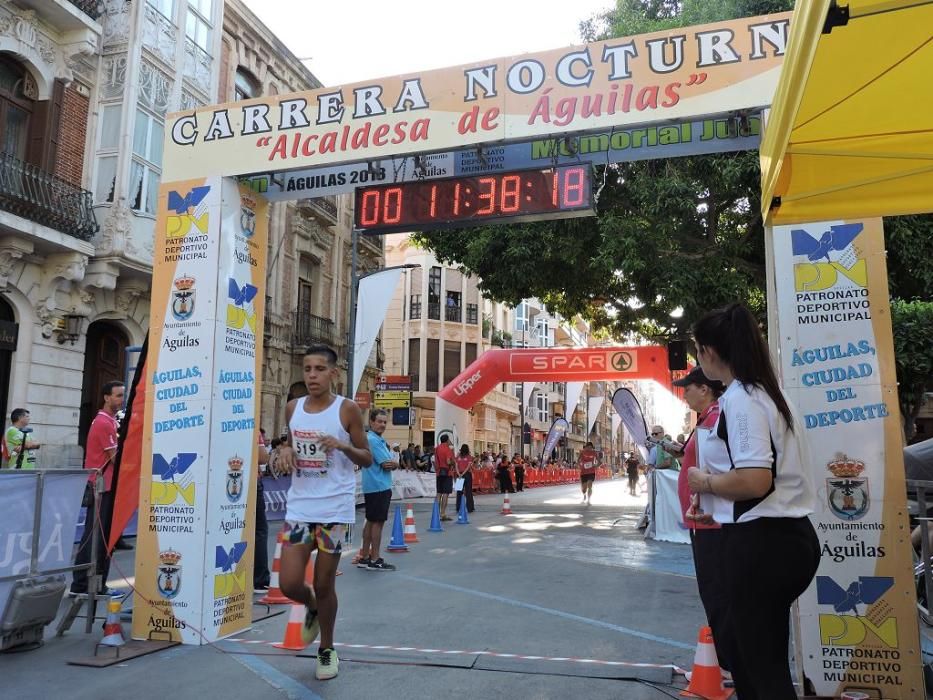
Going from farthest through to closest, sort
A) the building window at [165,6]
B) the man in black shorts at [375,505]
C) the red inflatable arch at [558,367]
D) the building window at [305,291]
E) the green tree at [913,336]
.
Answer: the building window at [305,291], the red inflatable arch at [558,367], the building window at [165,6], the green tree at [913,336], the man in black shorts at [375,505]

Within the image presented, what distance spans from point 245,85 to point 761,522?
2430cm

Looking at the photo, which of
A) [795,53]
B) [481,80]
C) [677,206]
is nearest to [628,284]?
[677,206]

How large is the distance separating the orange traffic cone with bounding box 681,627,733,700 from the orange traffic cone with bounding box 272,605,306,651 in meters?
2.59

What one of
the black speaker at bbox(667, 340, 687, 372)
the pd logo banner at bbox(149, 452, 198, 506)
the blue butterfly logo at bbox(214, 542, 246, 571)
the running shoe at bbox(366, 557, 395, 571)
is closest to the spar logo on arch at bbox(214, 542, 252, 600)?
the blue butterfly logo at bbox(214, 542, 246, 571)

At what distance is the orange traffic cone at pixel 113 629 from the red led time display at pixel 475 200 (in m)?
3.29

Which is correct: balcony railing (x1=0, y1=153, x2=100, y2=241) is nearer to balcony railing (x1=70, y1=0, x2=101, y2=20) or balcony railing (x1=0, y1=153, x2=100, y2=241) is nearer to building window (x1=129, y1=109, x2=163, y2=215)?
building window (x1=129, y1=109, x2=163, y2=215)

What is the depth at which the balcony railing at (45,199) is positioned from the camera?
46.5ft

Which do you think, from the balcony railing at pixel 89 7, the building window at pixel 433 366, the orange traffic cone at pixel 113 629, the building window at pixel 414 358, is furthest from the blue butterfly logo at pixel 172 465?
the building window at pixel 433 366

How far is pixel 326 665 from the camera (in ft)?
15.3

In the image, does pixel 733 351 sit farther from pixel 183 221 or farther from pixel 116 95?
pixel 116 95

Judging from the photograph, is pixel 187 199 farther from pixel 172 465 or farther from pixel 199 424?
pixel 172 465

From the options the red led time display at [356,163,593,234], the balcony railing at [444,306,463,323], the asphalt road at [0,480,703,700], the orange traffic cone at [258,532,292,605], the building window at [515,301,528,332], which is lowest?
the asphalt road at [0,480,703,700]

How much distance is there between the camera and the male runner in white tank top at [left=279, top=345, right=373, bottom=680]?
15.4 ft

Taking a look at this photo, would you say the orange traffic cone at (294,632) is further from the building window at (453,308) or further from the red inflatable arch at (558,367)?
the building window at (453,308)
